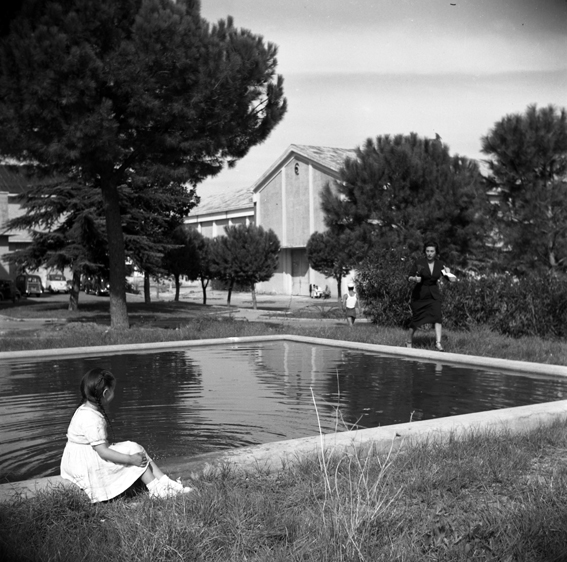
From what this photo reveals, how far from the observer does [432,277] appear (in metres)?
9.95

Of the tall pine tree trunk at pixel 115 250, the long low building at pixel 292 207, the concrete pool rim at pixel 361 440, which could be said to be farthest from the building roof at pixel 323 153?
the concrete pool rim at pixel 361 440

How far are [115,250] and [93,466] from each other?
1188cm

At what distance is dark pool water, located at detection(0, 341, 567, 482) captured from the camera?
16.6 ft

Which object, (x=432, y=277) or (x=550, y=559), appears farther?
(x=432, y=277)

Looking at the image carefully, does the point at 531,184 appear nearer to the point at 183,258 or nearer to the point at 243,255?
the point at 243,255

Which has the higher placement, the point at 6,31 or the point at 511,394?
the point at 6,31

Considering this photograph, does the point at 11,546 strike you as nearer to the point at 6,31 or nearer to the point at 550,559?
the point at 550,559

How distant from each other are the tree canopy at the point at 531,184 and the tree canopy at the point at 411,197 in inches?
110

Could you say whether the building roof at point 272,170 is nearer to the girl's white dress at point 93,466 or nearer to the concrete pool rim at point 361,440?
the concrete pool rim at point 361,440

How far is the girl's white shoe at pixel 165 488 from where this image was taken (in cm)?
349

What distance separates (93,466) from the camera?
11.5ft

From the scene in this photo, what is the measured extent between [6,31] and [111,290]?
5.50 meters

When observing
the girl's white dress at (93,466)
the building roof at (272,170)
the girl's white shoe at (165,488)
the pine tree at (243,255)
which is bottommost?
the girl's white shoe at (165,488)

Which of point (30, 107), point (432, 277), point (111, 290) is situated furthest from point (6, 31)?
point (432, 277)
